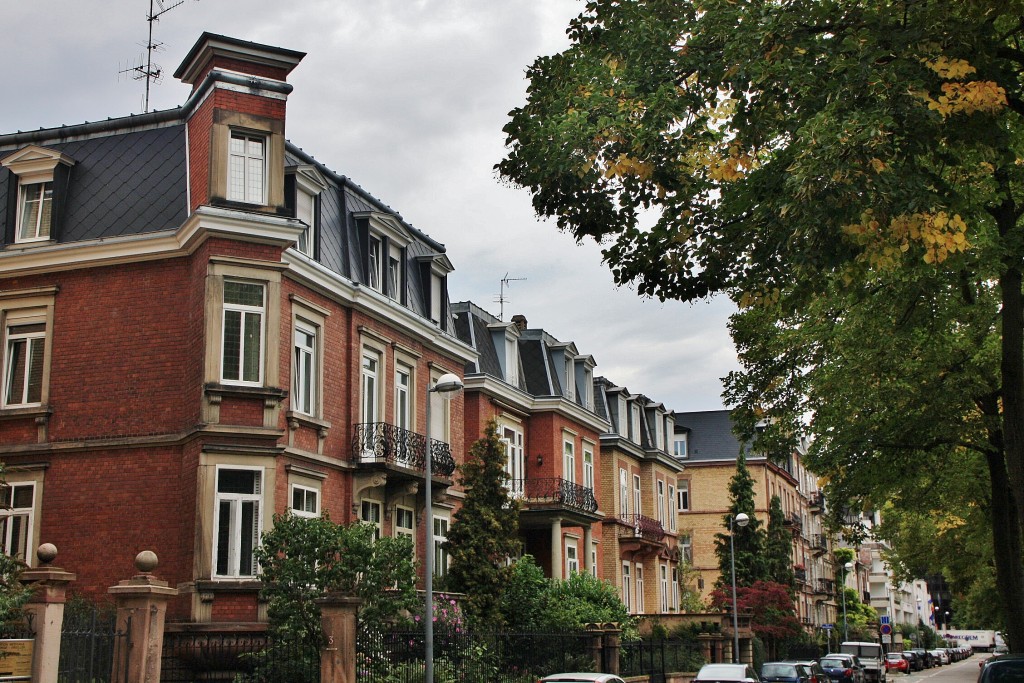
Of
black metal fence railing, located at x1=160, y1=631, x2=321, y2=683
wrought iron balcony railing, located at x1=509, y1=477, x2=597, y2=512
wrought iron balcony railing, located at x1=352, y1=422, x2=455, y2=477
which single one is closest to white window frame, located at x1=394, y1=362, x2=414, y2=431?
wrought iron balcony railing, located at x1=352, y1=422, x2=455, y2=477

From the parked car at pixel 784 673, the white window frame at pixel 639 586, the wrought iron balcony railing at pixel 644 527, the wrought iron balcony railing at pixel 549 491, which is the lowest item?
the parked car at pixel 784 673

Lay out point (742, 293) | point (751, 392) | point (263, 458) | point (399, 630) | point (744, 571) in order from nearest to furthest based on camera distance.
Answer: point (742, 293)
point (399, 630)
point (263, 458)
point (751, 392)
point (744, 571)

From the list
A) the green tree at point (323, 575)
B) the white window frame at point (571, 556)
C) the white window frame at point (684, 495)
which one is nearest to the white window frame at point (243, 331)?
the green tree at point (323, 575)

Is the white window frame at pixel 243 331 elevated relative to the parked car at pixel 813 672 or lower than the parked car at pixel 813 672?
elevated

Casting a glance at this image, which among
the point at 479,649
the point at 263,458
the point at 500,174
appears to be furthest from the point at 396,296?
the point at 500,174

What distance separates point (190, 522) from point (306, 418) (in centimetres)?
328

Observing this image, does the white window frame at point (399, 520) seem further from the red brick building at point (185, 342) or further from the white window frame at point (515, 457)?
the white window frame at point (515, 457)

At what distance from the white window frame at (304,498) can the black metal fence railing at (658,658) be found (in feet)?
28.4

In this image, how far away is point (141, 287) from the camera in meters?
23.4

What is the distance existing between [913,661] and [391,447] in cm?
5071

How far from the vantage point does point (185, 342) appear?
22734mm

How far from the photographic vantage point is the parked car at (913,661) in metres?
65.8

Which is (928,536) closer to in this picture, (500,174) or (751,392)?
(751,392)

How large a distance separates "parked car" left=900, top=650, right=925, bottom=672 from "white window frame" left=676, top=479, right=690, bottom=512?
590 inches
